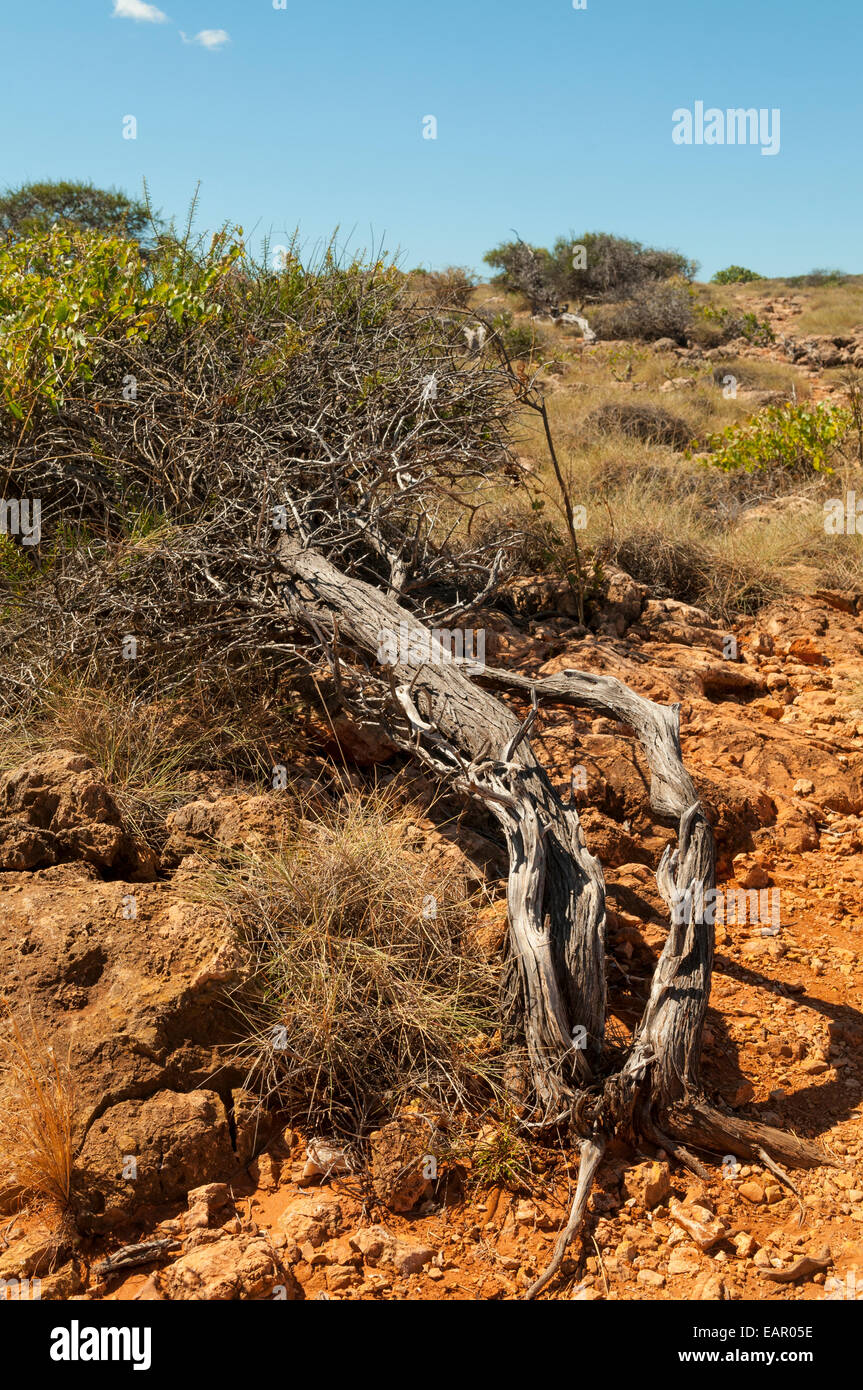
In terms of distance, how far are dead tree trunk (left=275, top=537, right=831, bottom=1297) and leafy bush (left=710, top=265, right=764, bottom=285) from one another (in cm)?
2917

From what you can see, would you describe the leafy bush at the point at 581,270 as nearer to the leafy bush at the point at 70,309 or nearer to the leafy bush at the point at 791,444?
the leafy bush at the point at 791,444

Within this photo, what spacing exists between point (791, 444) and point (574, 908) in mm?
6429

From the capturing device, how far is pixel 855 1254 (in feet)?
7.34

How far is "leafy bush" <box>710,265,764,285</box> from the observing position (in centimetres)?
2917

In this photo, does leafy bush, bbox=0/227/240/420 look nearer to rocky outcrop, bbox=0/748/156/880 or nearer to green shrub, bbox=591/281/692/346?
rocky outcrop, bbox=0/748/156/880

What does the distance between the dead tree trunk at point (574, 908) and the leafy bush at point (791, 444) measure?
5.03m

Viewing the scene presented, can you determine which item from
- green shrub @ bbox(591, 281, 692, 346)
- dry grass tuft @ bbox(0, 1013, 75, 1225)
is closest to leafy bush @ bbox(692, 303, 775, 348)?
green shrub @ bbox(591, 281, 692, 346)

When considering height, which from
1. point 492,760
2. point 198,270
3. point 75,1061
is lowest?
point 75,1061

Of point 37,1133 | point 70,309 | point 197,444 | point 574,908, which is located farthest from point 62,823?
point 70,309

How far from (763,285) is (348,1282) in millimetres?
29939

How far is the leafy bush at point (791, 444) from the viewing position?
7980mm

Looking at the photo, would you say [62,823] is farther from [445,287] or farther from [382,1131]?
[445,287]

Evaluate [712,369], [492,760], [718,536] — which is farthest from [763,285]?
[492,760]
